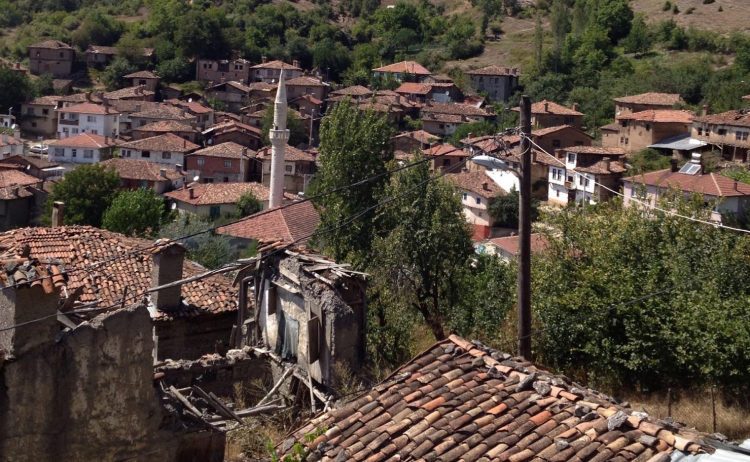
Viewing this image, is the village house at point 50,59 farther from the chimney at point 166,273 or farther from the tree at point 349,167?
the chimney at point 166,273

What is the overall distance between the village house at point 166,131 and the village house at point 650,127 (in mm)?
26328

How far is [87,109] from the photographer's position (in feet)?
196

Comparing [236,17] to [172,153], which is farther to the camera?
[236,17]

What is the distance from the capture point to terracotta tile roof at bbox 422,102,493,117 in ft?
204

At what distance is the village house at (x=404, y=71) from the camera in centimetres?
7412

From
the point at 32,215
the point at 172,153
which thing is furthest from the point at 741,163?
the point at 32,215

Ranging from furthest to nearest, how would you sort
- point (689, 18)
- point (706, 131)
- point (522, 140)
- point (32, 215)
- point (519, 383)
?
point (689, 18) < point (706, 131) < point (32, 215) < point (522, 140) < point (519, 383)

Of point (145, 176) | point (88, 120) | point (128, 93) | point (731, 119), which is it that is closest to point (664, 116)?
A: point (731, 119)

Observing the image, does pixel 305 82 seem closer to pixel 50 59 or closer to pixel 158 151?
pixel 158 151

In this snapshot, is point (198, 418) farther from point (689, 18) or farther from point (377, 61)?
point (689, 18)

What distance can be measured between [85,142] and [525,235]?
47.8 metres

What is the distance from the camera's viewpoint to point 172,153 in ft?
174

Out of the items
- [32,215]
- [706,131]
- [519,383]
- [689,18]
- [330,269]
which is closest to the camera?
Result: [519,383]

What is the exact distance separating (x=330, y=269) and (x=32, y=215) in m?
35.7
